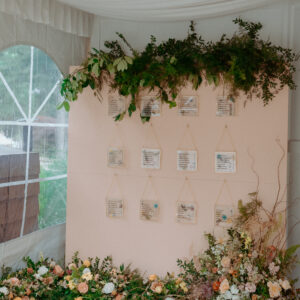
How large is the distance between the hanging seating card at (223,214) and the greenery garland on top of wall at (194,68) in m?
0.85

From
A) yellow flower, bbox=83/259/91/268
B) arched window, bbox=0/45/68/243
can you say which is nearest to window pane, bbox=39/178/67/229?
arched window, bbox=0/45/68/243

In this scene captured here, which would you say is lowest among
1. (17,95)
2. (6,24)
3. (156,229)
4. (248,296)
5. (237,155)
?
(248,296)

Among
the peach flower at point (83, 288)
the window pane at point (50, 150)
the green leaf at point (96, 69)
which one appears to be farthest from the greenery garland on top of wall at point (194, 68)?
the peach flower at point (83, 288)

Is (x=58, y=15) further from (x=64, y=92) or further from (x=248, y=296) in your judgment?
(x=248, y=296)

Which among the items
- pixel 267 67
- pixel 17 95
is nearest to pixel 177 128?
pixel 267 67

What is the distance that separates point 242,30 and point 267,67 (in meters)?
0.42

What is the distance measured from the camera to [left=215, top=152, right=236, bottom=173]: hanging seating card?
9.35 ft

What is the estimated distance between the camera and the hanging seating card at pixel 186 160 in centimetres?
296

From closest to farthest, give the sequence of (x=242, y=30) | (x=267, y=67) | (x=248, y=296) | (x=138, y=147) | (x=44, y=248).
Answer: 1. (x=248, y=296)
2. (x=267, y=67)
3. (x=242, y=30)
4. (x=138, y=147)
5. (x=44, y=248)

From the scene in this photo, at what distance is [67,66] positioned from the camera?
3416mm

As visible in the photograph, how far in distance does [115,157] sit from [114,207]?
43 centimetres

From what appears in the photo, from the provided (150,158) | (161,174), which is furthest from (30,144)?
(161,174)

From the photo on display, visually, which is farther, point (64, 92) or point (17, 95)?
point (64, 92)

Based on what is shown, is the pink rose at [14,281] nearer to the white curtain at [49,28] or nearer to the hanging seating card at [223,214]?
the hanging seating card at [223,214]
